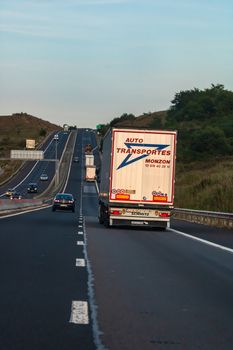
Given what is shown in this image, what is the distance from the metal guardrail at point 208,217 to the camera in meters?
33.1

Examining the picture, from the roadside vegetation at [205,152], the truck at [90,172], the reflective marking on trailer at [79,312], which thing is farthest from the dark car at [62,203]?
the truck at [90,172]

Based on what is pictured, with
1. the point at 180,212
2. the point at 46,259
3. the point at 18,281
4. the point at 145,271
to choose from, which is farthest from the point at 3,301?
the point at 180,212

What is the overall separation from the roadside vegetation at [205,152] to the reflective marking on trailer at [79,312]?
66.4ft

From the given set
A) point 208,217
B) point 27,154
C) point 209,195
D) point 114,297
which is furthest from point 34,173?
point 114,297

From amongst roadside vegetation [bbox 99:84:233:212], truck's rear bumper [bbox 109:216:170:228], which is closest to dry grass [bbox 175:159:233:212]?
roadside vegetation [bbox 99:84:233:212]

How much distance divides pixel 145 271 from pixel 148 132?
50.7 ft

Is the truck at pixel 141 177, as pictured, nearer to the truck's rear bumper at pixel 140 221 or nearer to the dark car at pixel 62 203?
the truck's rear bumper at pixel 140 221

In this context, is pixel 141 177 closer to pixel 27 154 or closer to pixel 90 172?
pixel 90 172

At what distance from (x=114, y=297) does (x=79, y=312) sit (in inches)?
57.3

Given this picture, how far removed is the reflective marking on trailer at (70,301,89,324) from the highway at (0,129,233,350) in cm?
1

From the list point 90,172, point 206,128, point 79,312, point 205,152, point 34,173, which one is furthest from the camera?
point 206,128

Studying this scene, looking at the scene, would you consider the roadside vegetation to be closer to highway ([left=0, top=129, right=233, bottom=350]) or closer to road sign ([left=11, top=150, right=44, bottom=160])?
highway ([left=0, top=129, right=233, bottom=350])

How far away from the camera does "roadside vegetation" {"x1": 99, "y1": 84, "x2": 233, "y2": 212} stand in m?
50.7

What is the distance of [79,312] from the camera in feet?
30.9
